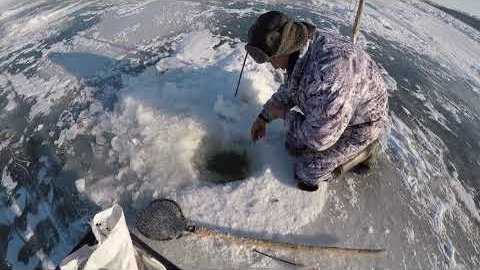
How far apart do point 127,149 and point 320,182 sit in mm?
1260

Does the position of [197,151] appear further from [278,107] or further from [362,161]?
[362,161]

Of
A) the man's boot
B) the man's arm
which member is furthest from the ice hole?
the man's boot

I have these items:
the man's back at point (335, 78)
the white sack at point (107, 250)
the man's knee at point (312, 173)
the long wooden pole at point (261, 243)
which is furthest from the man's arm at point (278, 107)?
the white sack at point (107, 250)

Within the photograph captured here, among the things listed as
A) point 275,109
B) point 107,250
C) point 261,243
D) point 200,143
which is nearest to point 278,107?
point 275,109

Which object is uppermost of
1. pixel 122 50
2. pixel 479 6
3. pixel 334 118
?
pixel 334 118

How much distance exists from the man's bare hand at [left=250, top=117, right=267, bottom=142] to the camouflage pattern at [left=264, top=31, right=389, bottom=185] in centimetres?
15

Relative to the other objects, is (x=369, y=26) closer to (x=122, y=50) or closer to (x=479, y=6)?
(x=479, y=6)

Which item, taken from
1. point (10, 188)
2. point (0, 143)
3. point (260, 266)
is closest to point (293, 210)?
point (260, 266)

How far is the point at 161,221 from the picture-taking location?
253 cm

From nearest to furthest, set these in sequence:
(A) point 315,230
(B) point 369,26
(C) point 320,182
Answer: (A) point 315,230, (C) point 320,182, (B) point 369,26

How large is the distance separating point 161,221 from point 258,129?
2.97 feet

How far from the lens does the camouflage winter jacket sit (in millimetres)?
2480

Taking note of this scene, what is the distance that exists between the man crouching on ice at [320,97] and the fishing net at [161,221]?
77 cm

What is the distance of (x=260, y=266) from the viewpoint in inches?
96.6
